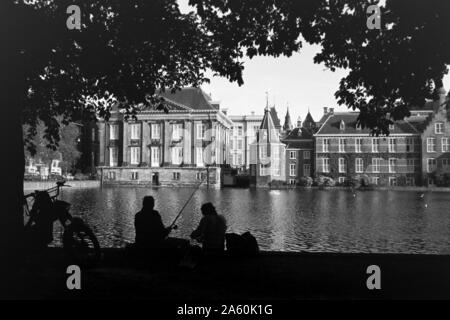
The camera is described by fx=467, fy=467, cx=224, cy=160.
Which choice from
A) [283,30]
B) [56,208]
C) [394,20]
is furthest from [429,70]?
[56,208]

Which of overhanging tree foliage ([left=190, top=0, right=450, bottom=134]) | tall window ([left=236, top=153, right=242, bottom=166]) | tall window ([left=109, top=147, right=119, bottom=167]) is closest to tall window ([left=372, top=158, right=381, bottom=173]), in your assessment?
tall window ([left=236, top=153, right=242, bottom=166])

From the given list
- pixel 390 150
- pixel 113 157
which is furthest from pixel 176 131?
pixel 390 150

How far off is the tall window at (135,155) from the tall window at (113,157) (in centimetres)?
321

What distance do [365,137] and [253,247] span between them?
72842 mm

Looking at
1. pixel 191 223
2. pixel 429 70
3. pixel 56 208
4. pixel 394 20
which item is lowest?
pixel 191 223

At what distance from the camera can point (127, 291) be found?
7855 mm

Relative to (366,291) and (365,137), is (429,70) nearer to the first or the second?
(366,291)

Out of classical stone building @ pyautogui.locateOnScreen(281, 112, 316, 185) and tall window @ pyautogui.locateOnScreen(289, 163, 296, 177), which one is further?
tall window @ pyautogui.locateOnScreen(289, 163, 296, 177)

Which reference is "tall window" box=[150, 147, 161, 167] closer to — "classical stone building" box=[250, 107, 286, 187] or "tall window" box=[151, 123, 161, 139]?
"tall window" box=[151, 123, 161, 139]

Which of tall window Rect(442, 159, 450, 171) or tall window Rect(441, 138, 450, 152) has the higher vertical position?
tall window Rect(441, 138, 450, 152)

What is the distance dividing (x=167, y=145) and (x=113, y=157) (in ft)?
35.9

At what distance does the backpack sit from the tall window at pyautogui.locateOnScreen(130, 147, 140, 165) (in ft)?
256

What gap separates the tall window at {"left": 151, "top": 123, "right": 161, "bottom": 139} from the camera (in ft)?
285

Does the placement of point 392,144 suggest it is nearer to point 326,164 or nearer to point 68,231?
point 326,164
